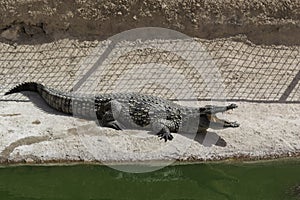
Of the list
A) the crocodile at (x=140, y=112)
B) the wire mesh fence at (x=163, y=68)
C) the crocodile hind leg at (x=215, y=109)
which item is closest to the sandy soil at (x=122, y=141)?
the crocodile at (x=140, y=112)

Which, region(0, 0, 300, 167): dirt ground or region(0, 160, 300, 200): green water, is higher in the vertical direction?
region(0, 0, 300, 167): dirt ground

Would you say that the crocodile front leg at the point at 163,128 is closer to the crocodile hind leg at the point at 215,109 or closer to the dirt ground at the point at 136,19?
the crocodile hind leg at the point at 215,109

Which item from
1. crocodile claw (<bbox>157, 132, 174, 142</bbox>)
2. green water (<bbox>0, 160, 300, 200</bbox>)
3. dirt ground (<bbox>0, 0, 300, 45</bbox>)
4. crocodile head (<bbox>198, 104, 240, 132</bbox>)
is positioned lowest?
green water (<bbox>0, 160, 300, 200</bbox>)

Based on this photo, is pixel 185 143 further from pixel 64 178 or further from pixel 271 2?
pixel 271 2

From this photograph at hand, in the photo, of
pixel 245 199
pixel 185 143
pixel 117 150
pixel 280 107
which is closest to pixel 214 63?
pixel 280 107

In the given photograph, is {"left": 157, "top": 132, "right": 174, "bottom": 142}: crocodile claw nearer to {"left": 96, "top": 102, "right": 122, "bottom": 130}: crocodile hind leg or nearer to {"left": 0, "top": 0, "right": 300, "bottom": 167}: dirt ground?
{"left": 0, "top": 0, "right": 300, "bottom": 167}: dirt ground

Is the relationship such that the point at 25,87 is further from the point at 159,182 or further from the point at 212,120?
the point at 159,182

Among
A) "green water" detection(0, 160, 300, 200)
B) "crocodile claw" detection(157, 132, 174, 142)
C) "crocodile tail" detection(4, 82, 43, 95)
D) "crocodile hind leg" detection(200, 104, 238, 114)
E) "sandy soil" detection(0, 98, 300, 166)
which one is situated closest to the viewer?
"green water" detection(0, 160, 300, 200)

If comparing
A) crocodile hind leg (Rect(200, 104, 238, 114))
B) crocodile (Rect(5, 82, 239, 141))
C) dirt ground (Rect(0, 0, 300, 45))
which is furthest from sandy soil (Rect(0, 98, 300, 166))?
dirt ground (Rect(0, 0, 300, 45))
